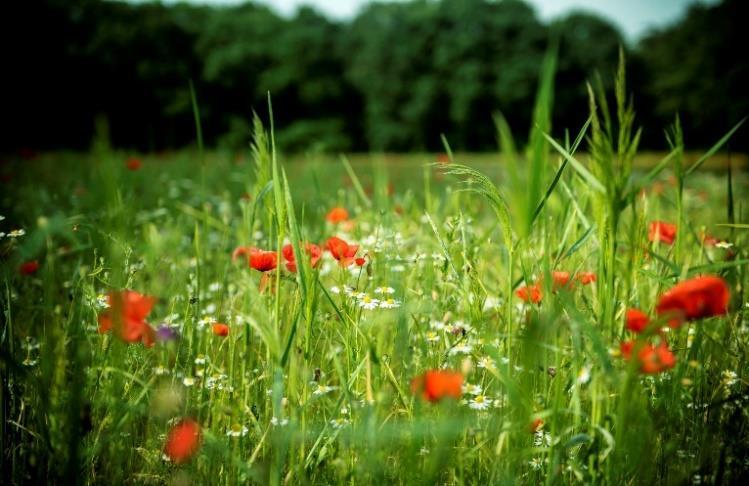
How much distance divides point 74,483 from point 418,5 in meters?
45.4

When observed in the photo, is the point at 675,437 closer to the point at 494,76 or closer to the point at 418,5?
the point at 494,76

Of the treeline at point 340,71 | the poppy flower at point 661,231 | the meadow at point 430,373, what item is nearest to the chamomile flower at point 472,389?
the meadow at point 430,373

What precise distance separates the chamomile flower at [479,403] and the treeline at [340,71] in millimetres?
27794

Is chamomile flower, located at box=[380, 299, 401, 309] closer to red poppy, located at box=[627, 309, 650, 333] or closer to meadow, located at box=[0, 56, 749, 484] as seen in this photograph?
meadow, located at box=[0, 56, 749, 484]

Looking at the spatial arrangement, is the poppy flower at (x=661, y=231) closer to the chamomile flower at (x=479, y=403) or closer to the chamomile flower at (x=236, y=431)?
the chamomile flower at (x=479, y=403)

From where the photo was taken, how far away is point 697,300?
2.72 feet

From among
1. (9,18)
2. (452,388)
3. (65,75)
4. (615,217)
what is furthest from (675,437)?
(65,75)

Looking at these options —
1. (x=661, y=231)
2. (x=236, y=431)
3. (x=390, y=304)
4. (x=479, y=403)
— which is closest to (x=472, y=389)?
(x=479, y=403)

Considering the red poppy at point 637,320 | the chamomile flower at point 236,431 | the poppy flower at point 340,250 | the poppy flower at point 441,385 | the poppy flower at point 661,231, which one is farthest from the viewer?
the poppy flower at point 661,231

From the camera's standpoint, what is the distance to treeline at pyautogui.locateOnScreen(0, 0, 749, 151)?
2628 cm

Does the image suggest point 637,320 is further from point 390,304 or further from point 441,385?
point 390,304

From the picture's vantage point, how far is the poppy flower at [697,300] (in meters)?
0.82

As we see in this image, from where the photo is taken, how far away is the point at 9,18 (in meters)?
20.4

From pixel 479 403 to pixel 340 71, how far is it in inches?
1610
